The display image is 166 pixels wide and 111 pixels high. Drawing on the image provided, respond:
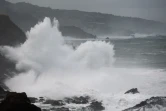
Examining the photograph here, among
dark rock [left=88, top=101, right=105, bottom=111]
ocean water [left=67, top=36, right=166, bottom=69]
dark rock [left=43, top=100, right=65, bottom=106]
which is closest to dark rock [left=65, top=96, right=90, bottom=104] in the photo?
dark rock [left=43, top=100, right=65, bottom=106]

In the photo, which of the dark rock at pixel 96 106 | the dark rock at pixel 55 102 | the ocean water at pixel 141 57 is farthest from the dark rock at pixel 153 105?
the ocean water at pixel 141 57

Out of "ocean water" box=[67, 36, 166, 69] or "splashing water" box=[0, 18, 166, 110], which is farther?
"ocean water" box=[67, 36, 166, 69]

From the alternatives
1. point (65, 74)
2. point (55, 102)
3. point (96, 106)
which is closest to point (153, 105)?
point (96, 106)

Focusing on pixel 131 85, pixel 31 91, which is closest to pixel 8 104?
pixel 31 91

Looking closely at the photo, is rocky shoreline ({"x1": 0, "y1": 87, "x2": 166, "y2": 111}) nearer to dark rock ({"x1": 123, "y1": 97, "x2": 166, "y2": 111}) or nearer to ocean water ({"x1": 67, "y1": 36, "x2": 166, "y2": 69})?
dark rock ({"x1": 123, "y1": 97, "x2": 166, "y2": 111})

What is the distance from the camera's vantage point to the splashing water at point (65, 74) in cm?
2651

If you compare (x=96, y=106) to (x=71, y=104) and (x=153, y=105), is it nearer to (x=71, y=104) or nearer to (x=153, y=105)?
(x=71, y=104)

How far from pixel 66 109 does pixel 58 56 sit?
2008 centimetres

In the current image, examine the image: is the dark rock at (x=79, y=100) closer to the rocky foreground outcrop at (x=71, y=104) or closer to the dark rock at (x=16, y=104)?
the rocky foreground outcrop at (x=71, y=104)

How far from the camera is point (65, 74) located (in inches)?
1375

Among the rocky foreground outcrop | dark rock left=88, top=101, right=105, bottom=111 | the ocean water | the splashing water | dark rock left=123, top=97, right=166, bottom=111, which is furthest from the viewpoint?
the ocean water

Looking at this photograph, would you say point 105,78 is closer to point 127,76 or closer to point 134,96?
point 127,76

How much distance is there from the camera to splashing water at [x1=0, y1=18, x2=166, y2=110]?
26513 millimetres

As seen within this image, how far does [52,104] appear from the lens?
22.1m
